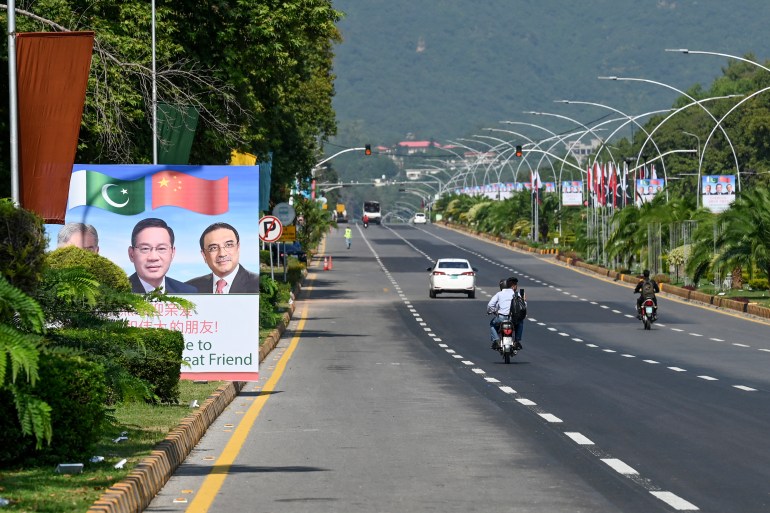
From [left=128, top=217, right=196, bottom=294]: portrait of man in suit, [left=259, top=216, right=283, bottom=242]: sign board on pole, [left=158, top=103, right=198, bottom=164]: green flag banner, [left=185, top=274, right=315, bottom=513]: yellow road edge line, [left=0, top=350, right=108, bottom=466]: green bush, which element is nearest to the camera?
[left=185, top=274, right=315, bottom=513]: yellow road edge line

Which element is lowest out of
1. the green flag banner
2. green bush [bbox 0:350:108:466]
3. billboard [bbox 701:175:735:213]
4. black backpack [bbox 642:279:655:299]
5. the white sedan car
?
the white sedan car

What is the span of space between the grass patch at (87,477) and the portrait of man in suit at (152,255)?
17.3 ft

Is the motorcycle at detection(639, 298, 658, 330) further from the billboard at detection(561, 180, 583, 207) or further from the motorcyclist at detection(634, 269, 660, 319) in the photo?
the billboard at detection(561, 180, 583, 207)

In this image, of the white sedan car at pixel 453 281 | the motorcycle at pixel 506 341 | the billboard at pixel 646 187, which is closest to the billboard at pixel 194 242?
Result: the motorcycle at pixel 506 341

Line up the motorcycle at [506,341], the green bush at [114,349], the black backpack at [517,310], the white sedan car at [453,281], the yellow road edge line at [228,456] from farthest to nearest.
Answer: the white sedan car at [453,281], the black backpack at [517,310], the motorcycle at [506,341], the green bush at [114,349], the yellow road edge line at [228,456]

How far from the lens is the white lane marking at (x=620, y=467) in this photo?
13.0m

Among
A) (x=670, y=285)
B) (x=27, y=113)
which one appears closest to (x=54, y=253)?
(x=27, y=113)

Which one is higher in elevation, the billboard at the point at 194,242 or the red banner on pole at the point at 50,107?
the red banner on pole at the point at 50,107

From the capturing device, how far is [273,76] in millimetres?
43781

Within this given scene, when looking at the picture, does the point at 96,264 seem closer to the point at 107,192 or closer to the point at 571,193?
the point at 107,192

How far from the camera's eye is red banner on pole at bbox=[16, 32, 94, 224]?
58.4ft

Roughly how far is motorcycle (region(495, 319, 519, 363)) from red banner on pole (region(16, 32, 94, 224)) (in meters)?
12.4

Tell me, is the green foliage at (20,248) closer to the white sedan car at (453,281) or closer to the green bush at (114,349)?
the green bush at (114,349)

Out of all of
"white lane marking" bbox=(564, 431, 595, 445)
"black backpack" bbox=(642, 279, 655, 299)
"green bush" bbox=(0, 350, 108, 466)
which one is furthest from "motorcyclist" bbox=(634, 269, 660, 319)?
"green bush" bbox=(0, 350, 108, 466)
